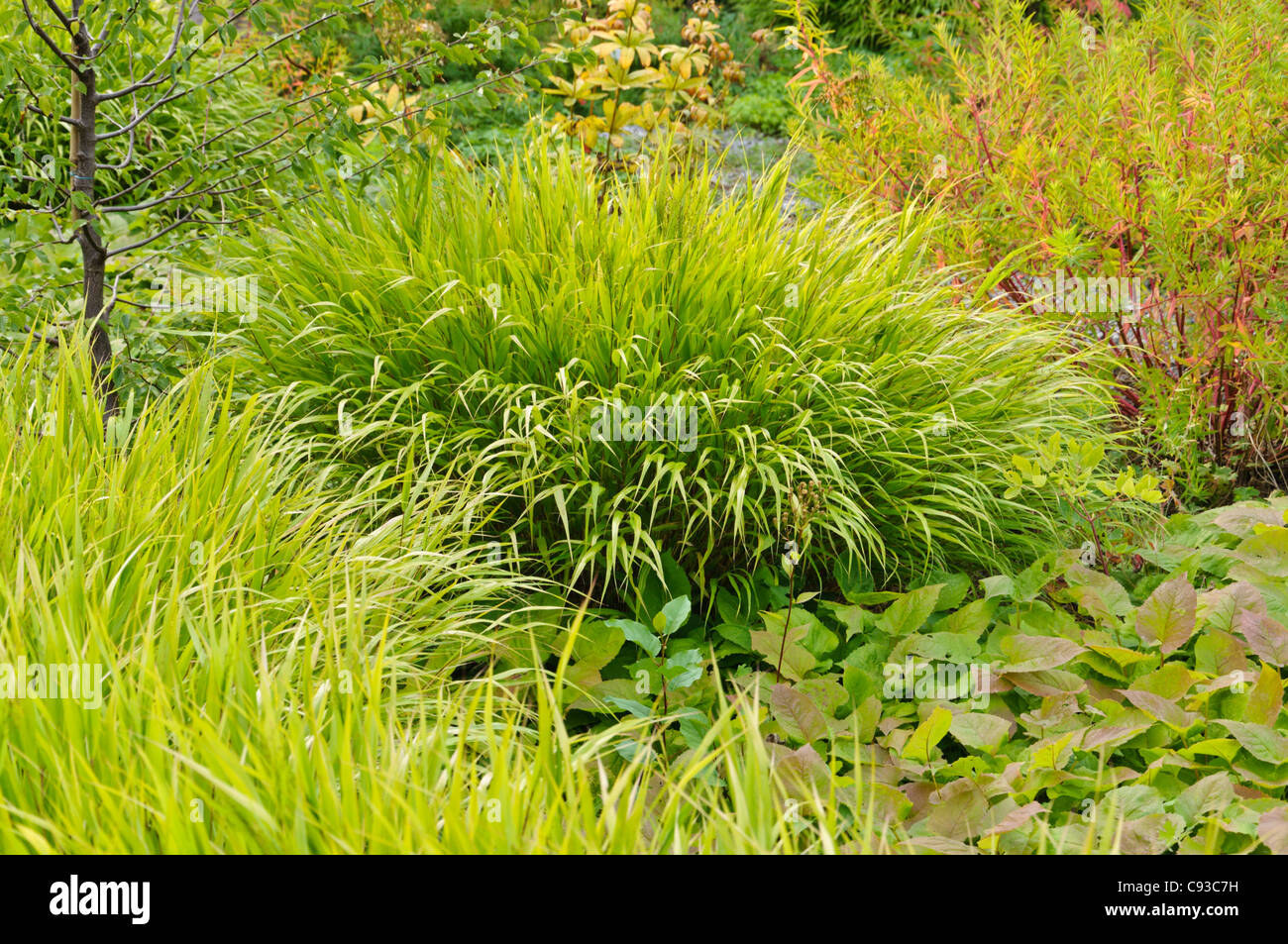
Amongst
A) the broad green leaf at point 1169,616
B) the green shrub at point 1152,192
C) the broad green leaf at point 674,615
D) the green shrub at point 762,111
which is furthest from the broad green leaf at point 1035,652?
the green shrub at point 762,111

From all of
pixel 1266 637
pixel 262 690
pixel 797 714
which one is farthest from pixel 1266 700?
pixel 262 690

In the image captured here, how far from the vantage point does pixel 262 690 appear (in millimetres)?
1414

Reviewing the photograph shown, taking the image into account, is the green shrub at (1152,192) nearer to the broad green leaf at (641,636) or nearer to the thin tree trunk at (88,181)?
the broad green leaf at (641,636)

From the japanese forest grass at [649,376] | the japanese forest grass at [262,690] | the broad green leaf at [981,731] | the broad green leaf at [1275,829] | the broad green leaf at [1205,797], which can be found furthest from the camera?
the japanese forest grass at [649,376]

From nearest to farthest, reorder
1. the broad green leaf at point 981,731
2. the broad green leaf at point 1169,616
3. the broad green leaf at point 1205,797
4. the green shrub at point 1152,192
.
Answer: the broad green leaf at point 1205,797
the broad green leaf at point 981,731
the broad green leaf at point 1169,616
the green shrub at point 1152,192

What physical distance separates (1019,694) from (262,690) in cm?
165

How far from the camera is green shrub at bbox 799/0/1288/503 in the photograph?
10.3ft

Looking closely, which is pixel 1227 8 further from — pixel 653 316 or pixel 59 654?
pixel 59 654

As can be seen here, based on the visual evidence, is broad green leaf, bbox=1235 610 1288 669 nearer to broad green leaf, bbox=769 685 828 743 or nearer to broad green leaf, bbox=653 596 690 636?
broad green leaf, bbox=769 685 828 743

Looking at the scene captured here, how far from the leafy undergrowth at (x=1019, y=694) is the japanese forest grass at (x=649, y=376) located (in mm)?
214

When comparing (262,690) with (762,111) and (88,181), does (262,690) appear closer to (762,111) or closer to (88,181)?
(88,181)

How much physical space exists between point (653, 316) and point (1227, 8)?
2276mm

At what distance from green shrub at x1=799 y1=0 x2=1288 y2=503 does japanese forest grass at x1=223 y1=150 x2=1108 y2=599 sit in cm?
54

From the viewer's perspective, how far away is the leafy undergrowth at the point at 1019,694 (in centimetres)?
179
